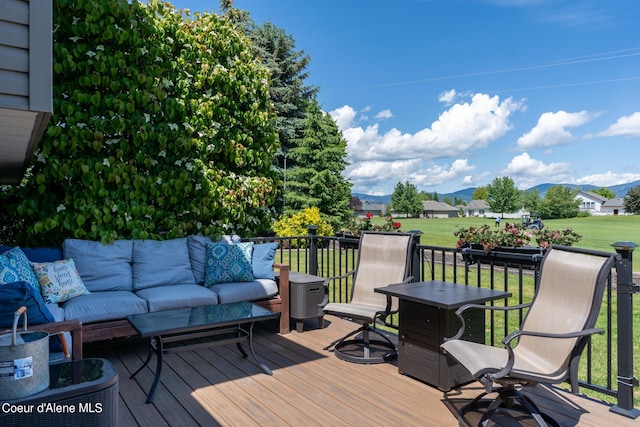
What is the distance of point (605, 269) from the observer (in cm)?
225

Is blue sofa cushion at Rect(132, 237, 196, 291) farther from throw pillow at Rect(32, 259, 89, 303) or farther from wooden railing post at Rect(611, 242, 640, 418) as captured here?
wooden railing post at Rect(611, 242, 640, 418)

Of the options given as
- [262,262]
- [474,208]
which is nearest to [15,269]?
[262,262]

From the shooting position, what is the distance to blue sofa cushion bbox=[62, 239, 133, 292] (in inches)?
156

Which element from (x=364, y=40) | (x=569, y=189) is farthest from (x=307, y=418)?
(x=569, y=189)

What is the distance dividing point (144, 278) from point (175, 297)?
22.9 inches

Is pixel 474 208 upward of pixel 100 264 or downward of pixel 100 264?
upward

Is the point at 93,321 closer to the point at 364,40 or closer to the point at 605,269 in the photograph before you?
the point at 605,269

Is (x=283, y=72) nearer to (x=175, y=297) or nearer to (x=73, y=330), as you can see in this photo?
(x=175, y=297)

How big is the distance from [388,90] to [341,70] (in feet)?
43.7

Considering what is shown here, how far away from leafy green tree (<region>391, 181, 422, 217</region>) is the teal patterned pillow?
47.2 meters

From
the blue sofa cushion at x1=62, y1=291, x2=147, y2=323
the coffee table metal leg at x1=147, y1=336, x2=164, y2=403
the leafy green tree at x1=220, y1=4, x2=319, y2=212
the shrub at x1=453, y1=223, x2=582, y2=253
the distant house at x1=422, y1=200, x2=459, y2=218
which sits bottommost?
the coffee table metal leg at x1=147, y1=336, x2=164, y2=403

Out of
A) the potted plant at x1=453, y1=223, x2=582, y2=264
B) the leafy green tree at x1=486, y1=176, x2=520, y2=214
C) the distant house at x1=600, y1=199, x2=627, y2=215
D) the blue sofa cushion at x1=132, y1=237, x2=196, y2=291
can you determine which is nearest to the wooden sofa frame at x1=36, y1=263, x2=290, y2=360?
the blue sofa cushion at x1=132, y1=237, x2=196, y2=291

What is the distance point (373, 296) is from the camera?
12.9 ft

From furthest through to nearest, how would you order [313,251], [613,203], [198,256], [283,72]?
[613,203], [283,72], [313,251], [198,256]
